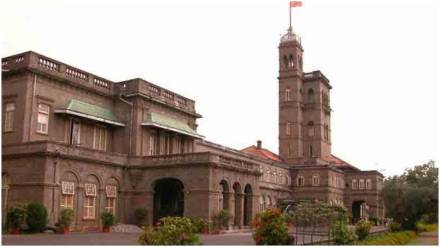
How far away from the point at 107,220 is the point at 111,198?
2265mm

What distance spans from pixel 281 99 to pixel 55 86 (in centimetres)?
4401

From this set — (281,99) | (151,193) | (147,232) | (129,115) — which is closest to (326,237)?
(147,232)

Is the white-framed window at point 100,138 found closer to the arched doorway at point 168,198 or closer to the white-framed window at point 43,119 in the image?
the white-framed window at point 43,119

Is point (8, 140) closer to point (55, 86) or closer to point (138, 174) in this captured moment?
point (55, 86)

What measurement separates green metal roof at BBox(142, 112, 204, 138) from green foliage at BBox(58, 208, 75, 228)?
8.55 meters

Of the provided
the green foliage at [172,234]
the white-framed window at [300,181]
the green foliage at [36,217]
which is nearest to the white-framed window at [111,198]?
the green foliage at [36,217]

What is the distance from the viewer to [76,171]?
29.5m

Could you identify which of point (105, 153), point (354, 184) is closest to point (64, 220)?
point (105, 153)

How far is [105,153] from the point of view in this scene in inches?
1254

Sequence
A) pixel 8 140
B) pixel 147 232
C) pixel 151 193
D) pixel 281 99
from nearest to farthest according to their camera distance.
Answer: pixel 147 232 < pixel 8 140 < pixel 151 193 < pixel 281 99

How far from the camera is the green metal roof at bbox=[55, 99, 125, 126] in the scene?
3075 centimetres

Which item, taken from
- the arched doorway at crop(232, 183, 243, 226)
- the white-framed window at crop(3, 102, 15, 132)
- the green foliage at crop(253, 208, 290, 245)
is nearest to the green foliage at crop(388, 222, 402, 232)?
the arched doorway at crop(232, 183, 243, 226)

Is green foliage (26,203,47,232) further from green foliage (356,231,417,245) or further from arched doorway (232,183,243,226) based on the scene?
green foliage (356,231,417,245)

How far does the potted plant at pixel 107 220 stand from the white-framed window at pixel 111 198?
4.39 ft
